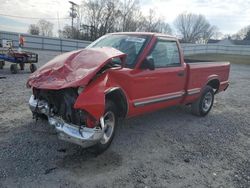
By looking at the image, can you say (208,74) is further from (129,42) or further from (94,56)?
(94,56)

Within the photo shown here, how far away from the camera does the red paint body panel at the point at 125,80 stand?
3.38 m

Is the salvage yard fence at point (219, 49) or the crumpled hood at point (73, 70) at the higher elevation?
the salvage yard fence at point (219, 49)

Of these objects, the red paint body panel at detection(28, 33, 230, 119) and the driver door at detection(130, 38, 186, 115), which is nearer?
the red paint body panel at detection(28, 33, 230, 119)

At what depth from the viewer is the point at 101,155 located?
13.0ft

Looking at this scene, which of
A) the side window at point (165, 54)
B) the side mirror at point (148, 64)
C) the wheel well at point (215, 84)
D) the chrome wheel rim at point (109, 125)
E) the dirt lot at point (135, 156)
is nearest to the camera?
the dirt lot at point (135, 156)

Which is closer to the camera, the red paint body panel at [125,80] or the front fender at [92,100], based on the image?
the front fender at [92,100]

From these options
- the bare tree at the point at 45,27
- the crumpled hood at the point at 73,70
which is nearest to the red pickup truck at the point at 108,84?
the crumpled hood at the point at 73,70

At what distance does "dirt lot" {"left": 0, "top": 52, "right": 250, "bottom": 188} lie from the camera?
3.37 metres

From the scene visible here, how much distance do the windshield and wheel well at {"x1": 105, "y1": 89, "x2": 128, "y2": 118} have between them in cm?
61

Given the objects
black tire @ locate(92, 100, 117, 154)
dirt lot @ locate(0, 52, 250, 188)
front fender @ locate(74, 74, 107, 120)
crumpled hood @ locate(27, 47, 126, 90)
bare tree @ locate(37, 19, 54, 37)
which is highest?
bare tree @ locate(37, 19, 54, 37)

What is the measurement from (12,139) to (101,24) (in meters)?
42.6

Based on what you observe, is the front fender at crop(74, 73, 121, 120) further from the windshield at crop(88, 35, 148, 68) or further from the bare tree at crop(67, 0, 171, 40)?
the bare tree at crop(67, 0, 171, 40)

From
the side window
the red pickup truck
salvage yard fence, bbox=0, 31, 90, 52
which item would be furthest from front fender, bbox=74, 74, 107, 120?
salvage yard fence, bbox=0, 31, 90, 52

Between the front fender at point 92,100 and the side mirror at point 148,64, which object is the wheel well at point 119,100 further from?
the side mirror at point 148,64
